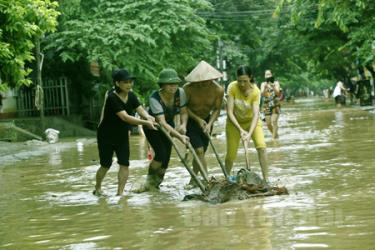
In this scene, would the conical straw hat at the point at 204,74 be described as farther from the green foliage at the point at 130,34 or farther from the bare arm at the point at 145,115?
the green foliage at the point at 130,34

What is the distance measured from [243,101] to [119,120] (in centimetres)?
166

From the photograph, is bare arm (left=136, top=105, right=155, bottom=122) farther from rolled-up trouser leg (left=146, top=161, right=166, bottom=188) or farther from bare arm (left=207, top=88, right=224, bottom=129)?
bare arm (left=207, top=88, right=224, bottom=129)

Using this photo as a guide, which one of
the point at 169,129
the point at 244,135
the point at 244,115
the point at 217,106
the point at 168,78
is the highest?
the point at 168,78

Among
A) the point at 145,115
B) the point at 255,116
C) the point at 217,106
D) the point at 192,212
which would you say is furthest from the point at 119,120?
the point at 192,212

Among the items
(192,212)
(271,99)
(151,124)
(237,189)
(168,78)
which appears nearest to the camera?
(192,212)

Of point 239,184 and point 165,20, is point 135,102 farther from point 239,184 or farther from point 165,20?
point 165,20

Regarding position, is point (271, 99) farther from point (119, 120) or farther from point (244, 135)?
point (119, 120)

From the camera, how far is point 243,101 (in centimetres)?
897

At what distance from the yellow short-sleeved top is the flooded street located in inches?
39.4

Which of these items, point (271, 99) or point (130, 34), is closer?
point (271, 99)

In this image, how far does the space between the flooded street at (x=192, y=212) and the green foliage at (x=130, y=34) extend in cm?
1095

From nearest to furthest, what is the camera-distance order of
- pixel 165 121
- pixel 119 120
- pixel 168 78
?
1. pixel 119 120
2. pixel 168 78
3. pixel 165 121

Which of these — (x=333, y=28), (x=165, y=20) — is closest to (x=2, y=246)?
(x=165, y=20)

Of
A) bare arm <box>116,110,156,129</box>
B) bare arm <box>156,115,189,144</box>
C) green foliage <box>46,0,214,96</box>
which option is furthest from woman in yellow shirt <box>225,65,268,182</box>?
green foliage <box>46,0,214,96</box>
